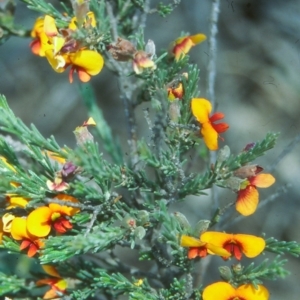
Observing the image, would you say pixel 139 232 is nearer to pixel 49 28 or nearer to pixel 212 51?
pixel 49 28

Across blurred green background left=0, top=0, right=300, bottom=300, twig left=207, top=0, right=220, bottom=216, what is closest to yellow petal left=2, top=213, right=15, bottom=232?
twig left=207, top=0, right=220, bottom=216

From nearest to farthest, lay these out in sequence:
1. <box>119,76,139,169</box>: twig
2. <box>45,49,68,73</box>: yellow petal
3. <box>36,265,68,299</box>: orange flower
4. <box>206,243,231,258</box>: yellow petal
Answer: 1. <box>206,243,231,258</box>: yellow petal
2. <box>45,49,68,73</box>: yellow petal
3. <box>36,265,68,299</box>: orange flower
4. <box>119,76,139,169</box>: twig

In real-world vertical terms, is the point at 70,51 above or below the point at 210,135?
above

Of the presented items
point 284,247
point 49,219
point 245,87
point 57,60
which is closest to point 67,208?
point 49,219

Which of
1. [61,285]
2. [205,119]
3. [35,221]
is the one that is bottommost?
[61,285]

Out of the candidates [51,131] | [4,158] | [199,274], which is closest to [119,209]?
[4,158]

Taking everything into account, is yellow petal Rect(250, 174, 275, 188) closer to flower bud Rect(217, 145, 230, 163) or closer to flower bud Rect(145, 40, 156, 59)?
flower bud Rect(217, 145, 230, 163)
